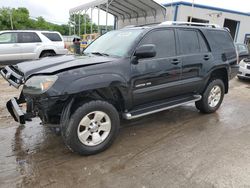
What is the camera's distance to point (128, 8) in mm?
19047

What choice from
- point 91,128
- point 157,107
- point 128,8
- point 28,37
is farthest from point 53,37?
point 128,8

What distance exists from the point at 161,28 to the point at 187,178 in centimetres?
258

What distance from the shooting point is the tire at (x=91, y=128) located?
2.91 m

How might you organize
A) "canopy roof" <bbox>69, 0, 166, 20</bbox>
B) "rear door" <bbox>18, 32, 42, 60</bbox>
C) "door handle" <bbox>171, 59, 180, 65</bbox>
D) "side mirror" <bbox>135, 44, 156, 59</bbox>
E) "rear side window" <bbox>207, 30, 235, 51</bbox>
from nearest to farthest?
"side mirror" <bbox>135, 44, 156, 59</bbox>
"door handle" <bbox>171, 59, 180, 65</bbox>
"rear side window" <bbox>207, 30, 235, 51</bbox>
"rear door" <bbox>18, 32, 42, 60</bbox>
"canopy roof" <bbox>69, 0, 166, 20</bbox>

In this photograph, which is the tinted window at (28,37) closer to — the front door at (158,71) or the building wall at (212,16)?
the front door at (158,71)

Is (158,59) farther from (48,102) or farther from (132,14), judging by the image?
(132,14)

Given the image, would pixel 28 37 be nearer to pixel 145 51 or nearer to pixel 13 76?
pixel 13 76

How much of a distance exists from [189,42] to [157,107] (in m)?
1.51

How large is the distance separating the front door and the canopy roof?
38.6 ft

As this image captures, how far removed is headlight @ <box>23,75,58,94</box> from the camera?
2.72m

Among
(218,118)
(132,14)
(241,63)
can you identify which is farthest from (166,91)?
(132,14)

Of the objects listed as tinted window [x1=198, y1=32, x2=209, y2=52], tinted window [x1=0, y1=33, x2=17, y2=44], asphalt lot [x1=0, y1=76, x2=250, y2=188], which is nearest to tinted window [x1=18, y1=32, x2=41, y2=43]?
tinted window [x1=0, y1=33, x2=17, y2=44]

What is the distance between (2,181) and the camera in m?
2.60

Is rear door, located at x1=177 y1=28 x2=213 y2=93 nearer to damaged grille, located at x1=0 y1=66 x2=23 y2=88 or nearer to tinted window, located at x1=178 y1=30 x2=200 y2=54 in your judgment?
tinted window, located at x1=178 y1=30 x2=200 y2=54
